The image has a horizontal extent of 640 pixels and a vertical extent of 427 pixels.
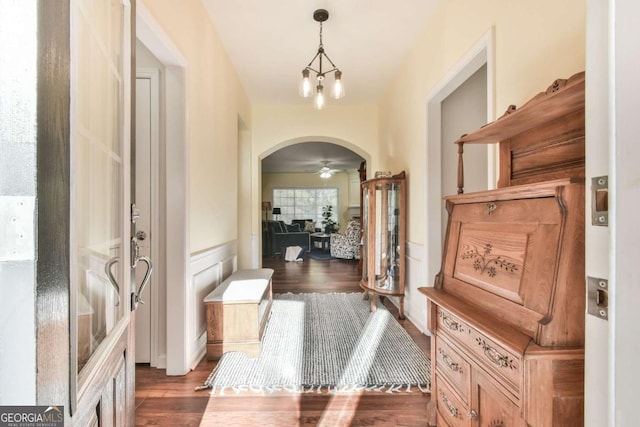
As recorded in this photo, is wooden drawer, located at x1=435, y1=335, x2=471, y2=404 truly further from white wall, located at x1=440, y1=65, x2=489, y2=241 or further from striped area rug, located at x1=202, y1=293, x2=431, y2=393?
white wall, located at x1=440, y1=65, x2=489, y2=241

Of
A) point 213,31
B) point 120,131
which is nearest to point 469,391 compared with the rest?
point 120,131

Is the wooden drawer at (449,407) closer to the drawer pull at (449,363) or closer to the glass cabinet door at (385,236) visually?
the drawer pull at (449,363)

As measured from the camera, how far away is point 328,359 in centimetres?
230

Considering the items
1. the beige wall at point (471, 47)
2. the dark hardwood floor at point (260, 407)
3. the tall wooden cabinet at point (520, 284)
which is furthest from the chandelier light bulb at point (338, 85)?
the dark hardwood floor at point (260, 407)

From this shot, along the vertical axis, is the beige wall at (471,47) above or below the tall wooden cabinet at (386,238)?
above

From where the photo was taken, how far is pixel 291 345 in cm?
254

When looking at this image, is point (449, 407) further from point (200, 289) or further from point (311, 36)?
point (311, 36)

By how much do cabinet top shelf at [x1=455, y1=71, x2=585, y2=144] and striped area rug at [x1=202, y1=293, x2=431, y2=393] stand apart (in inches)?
63.7

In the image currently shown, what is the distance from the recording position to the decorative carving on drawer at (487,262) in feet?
3.54

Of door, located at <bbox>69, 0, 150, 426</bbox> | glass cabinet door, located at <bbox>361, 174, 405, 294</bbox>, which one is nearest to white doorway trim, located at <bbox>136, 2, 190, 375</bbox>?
door, located at <bbox>69, 0, 150, 426</bbox>

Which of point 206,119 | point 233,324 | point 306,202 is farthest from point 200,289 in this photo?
point 306,202

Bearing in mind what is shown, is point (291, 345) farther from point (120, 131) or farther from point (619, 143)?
point (619, 143)

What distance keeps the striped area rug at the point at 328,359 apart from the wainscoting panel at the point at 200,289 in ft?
0.76

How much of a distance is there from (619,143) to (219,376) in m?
2.36
